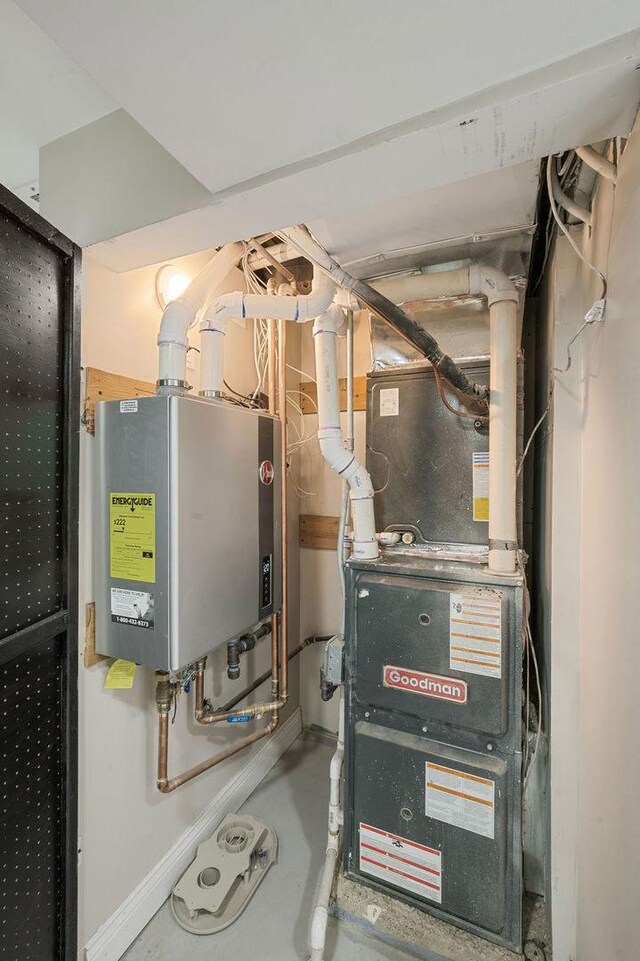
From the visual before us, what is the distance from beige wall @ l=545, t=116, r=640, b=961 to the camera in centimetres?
64

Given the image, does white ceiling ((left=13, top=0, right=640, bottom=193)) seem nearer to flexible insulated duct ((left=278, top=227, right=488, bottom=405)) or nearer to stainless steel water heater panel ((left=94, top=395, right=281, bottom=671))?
flexible insulated duct ((left=278, top=227, right=488, bottom=405))

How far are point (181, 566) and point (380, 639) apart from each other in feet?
2.33

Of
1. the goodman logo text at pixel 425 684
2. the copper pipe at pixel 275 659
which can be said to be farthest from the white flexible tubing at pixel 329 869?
the copper pipe at pixel 275 659

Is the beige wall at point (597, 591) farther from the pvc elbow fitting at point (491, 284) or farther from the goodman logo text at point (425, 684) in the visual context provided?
the goodman logo text at point (425, 684)

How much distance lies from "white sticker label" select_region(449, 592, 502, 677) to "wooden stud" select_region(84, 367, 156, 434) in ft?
4.08

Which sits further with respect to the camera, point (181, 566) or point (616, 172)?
point (181, 566)

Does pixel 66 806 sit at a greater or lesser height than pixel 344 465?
lesser

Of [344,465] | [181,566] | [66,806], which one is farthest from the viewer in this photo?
[344,465]

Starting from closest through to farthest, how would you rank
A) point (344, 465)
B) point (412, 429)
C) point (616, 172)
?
1. point (616, 172)
2. point (344, 465)
3. point (412, 429)

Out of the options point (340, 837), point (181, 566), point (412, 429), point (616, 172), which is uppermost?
point (616, 172)

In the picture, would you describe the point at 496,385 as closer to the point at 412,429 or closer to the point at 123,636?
the point at 412,429

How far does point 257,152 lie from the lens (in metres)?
0.79

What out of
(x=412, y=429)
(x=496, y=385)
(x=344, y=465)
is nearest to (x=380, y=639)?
(x=344, y=465)

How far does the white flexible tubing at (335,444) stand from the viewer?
54.4 inches
